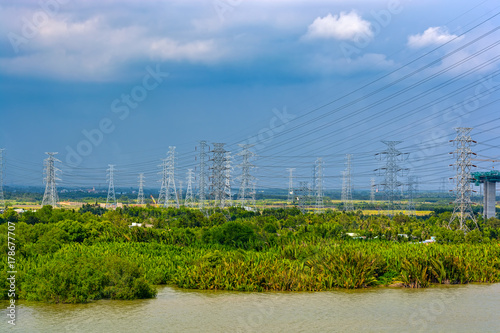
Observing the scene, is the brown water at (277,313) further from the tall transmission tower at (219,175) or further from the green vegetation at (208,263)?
the tall transmission tower at (219,175)

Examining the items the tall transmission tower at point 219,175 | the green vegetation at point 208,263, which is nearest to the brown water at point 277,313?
the green vegetation at point 208,263

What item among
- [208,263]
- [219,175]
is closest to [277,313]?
[208,263]

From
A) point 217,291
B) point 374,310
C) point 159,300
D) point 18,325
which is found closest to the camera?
point 18,325

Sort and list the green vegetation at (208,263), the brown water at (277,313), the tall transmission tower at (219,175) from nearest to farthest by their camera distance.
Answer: the brown water at (277,313)
the green vegetation at (208,263)
the tall transmission tower at (219,175)

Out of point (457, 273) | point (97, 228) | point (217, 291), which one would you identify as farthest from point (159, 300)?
point (97, 228)

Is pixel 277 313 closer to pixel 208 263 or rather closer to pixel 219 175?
pixel 208 263

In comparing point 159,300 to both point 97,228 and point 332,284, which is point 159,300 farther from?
point 97,228

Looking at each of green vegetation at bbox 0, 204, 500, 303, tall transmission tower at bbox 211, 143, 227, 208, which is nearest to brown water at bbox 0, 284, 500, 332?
green vegetation at bbox 0, 204, 500, 303

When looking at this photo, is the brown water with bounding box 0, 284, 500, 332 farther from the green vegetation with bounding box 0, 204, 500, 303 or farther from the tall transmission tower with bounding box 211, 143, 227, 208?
the tall transmission tower with bounding box 211, 143, 227, 208
